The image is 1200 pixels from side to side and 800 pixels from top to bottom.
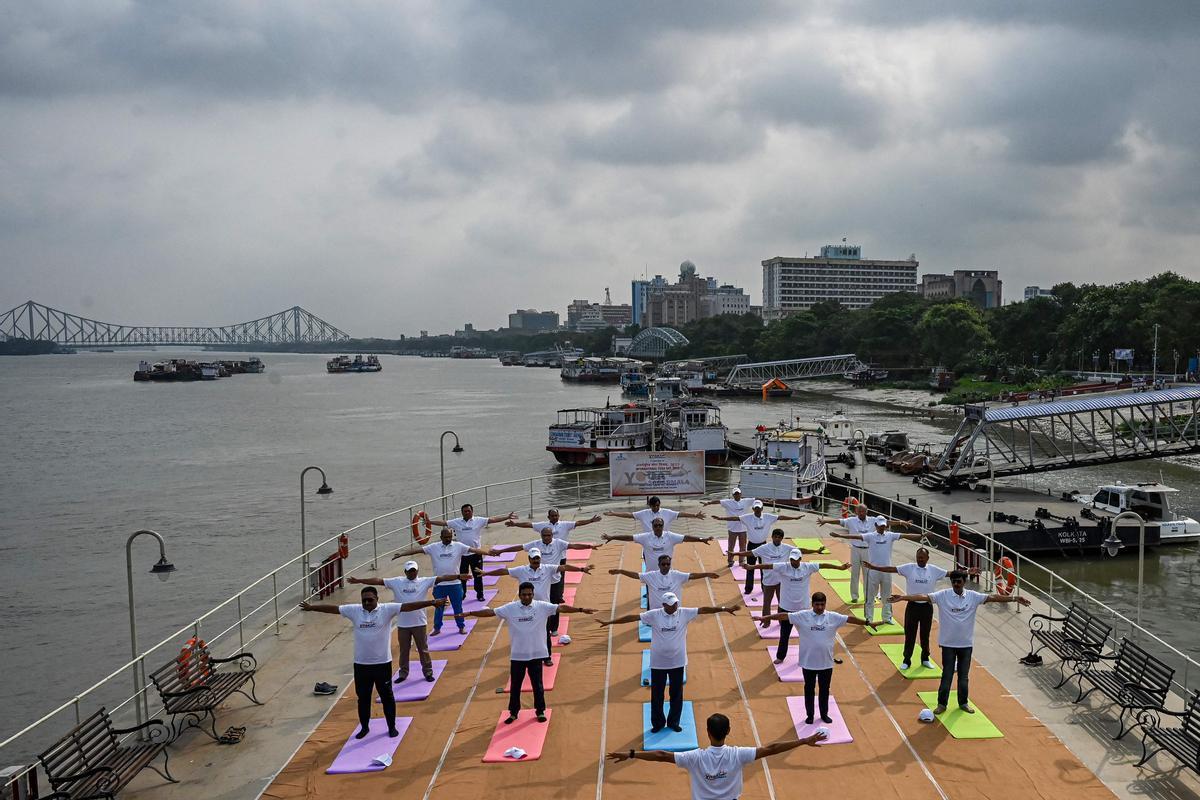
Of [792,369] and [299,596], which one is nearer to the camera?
[299,596]

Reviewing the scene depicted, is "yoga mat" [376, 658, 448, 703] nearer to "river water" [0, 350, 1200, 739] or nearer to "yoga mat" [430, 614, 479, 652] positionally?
"yoga mat" [430, 614, 479, 652]

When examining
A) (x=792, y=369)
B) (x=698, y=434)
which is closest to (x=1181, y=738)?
(x=698, y=434)

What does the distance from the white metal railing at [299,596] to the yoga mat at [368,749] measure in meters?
2.39

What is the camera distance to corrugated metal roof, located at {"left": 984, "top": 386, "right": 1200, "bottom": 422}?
32.9m

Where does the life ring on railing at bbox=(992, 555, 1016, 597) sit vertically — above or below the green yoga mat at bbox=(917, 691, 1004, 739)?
above

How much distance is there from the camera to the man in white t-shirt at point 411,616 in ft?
36.1

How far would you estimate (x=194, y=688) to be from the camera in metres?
10.6

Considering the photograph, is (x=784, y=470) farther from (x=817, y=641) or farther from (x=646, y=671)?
(x=817, y=641)

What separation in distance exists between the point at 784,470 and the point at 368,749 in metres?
25.9

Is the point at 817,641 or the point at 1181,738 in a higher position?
the point at 817,641

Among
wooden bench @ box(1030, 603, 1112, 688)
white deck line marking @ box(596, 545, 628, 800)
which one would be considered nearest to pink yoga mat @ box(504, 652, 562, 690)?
white deck line marking @ box(596, 545, 628, 800)

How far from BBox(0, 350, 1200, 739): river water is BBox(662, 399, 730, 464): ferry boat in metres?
8.53

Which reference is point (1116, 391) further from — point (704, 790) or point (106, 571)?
point (106, 571)

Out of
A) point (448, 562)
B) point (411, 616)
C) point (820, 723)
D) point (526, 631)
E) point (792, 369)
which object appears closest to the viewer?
point (526, 631)
